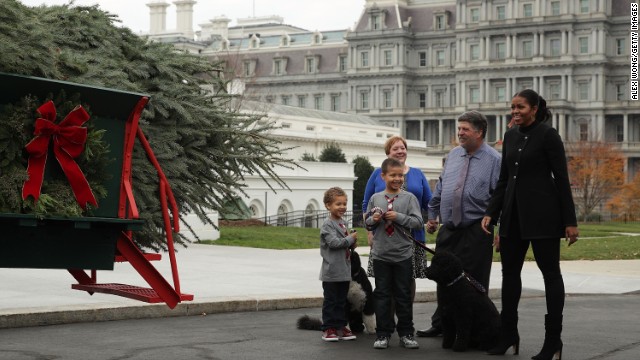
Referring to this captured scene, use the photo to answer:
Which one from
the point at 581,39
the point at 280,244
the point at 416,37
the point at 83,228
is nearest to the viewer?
the point at 83,228

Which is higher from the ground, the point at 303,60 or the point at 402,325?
the point at 303,60

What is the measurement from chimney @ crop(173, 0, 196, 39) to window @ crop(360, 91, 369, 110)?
29.4 meters

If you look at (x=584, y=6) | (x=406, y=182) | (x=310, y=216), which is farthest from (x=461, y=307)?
Result: (x=584, y=6)

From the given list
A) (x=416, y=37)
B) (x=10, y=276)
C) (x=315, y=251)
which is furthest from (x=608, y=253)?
(x=416, y=37)

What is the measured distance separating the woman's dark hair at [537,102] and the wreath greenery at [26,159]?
3.37m

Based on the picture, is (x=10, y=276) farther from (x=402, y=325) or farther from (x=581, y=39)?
(x=581, y=39)

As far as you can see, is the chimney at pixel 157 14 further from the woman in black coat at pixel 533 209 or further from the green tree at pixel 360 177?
the woman in black coat at pixel 533 209

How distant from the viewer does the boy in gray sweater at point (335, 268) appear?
9734 millimetres

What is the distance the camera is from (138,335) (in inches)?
396

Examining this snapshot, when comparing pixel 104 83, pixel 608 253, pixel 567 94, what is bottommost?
pixel 608 253

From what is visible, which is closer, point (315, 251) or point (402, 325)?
point (402, 325)

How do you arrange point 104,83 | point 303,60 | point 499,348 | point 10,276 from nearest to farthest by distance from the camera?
point 104,83 → point 499,348 → point 10,276 → point 303,60

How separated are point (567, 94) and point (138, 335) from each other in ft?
365

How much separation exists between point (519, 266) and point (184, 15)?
481ft
